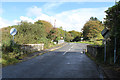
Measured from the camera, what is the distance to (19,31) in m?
23.1

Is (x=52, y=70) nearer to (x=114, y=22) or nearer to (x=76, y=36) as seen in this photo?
(x=114, y=22)

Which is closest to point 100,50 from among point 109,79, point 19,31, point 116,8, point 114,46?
point 114,46

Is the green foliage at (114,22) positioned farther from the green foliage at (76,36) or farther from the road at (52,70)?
the green foliage at (76,36)

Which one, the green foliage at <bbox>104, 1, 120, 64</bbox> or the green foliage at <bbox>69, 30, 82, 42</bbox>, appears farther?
the green foliage at <bbox>69, 30, 82, 42</bbox>

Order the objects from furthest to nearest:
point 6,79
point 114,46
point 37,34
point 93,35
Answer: point 93,35
point 37,34
point 114,46
point 6,79

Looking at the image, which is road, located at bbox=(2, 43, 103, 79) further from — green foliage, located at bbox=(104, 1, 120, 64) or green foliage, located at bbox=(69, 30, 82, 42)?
green foliage, located at bbox=(69, 30, 82, 42)

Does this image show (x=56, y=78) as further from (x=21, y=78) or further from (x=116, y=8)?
(x=116, y=8)

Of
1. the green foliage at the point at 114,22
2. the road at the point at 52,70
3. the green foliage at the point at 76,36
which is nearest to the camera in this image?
the road at the point at 52,70

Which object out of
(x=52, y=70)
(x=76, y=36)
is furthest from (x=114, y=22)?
(x=76, y=36)

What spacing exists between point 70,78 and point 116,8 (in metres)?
5.44

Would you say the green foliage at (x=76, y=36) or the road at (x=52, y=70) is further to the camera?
the green foliage at (x=76, y=36)

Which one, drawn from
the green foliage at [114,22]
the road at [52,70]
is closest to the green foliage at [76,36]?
the road at [52,70]

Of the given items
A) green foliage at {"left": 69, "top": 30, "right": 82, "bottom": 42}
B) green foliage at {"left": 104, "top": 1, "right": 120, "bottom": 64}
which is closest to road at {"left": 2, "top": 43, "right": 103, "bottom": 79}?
green foliage at {"left": 104, "top": 1, "right": 120, "bottom": 64}

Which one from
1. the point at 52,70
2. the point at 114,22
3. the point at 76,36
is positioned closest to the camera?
→ the point at 52,70
